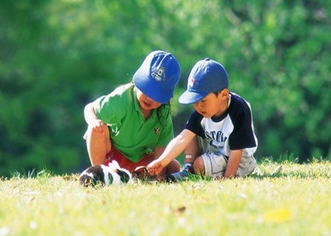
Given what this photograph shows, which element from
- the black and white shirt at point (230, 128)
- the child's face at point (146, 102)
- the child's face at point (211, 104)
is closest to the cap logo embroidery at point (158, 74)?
the child's face at point (146, 102)

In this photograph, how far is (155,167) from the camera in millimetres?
7102

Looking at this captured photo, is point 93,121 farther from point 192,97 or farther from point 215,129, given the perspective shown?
point 215,129

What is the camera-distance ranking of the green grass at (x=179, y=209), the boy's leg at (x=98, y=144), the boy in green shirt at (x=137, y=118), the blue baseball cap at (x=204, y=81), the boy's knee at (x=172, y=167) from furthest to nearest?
1. the boy's knee at (x=172, y=167)
2. the boy's leg at (x=98, y=144)
3. the boy in green shirt at (x=137, y=118)
4. the blue baseball cap at (x=204, y=81)
5. the green grass at (x=179, y=209)

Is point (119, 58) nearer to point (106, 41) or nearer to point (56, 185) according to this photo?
point (106, 41)

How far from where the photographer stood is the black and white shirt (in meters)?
7.31

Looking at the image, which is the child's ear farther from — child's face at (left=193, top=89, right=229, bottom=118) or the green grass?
the green grass

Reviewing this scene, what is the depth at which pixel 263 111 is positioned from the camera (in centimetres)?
2723

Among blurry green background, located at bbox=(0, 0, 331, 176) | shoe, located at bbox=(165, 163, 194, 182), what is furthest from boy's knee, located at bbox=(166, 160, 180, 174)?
blurry green background, located at bbox=(0, 0, 331, 176)

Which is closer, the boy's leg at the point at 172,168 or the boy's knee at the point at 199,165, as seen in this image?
the boy's knee at the point at 199,165

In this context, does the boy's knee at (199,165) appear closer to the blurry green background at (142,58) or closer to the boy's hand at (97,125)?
the boy's hand at (97,125)

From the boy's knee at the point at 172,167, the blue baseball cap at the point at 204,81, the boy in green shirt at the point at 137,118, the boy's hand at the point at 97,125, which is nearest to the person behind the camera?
the blue baseball cap at the point at 204,81

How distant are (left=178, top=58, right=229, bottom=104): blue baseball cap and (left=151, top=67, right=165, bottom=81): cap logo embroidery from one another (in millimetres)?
224

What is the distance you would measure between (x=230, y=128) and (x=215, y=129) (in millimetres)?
144

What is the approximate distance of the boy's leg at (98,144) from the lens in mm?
7551
